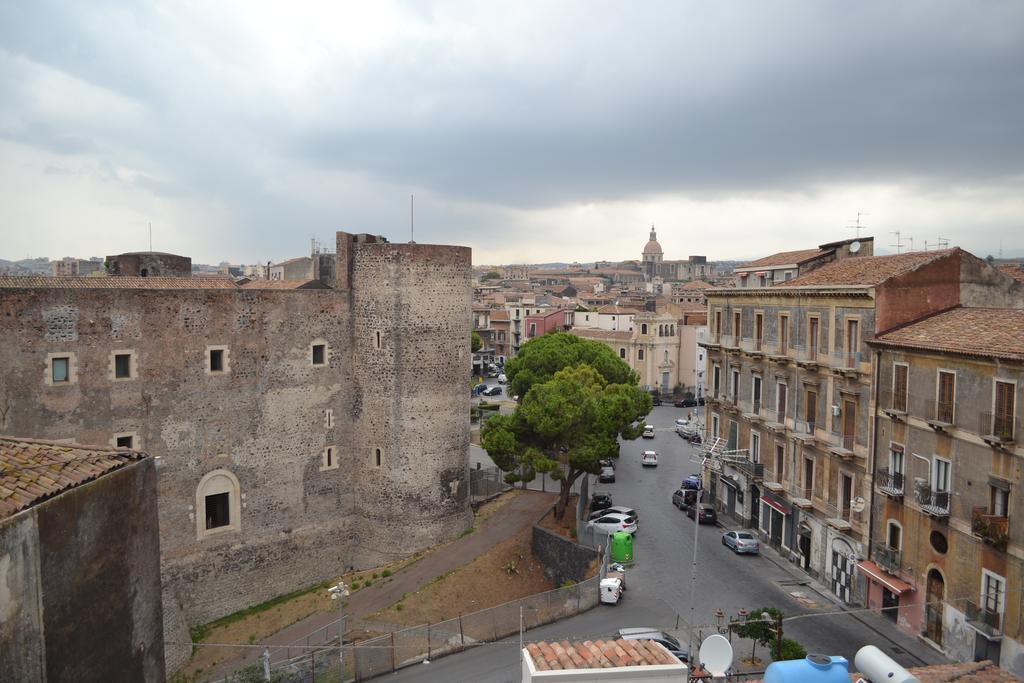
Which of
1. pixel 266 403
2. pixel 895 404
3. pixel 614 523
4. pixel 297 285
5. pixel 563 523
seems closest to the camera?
pixel 895 404

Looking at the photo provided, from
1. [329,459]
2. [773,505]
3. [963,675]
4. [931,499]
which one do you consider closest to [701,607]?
[773,505]

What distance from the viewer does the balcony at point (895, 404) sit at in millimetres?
25000

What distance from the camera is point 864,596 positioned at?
1053 inches

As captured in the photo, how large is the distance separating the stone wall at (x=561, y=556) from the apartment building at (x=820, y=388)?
7.14 metres

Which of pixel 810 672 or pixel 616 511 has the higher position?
pixel 810 672

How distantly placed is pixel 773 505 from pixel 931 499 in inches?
402

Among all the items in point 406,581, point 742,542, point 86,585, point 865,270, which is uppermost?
point 865,270

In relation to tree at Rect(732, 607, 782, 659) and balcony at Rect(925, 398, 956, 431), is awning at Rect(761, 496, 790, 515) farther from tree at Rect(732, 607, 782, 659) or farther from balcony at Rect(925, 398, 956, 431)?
tree at Rect(732, 607, 782, 659)

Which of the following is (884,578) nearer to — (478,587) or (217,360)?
(478,587)

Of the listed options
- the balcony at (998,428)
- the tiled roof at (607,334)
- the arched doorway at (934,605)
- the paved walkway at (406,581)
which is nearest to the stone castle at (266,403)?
the paved walkway at (406,581)

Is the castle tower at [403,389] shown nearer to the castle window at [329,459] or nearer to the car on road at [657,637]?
the castle window at [329,459]

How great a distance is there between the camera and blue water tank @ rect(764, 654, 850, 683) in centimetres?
1215

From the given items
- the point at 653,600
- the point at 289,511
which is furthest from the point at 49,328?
the point at 653,600

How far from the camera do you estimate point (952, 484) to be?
22.8m
